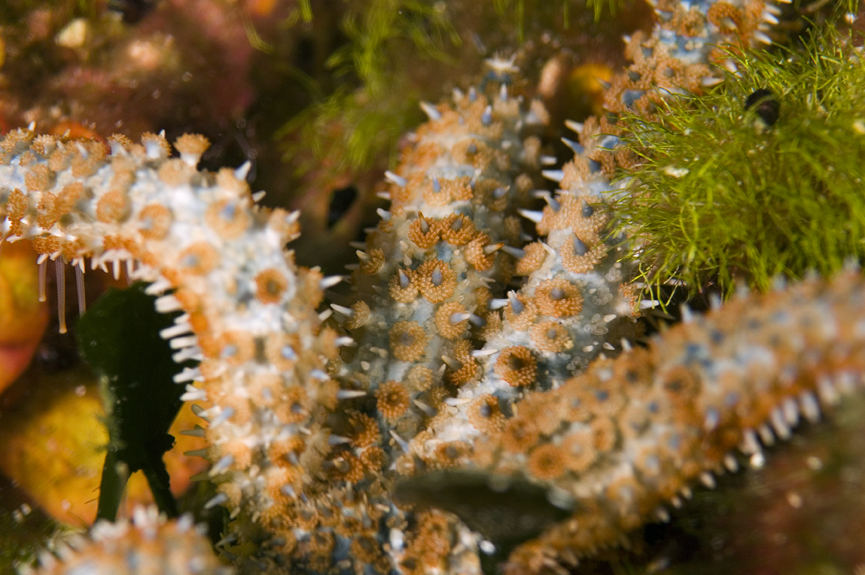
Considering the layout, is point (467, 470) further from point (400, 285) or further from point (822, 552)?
point (822, 552)

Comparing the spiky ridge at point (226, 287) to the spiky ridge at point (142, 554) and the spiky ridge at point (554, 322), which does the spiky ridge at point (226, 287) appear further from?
the spiky ridge at point (554, 322)

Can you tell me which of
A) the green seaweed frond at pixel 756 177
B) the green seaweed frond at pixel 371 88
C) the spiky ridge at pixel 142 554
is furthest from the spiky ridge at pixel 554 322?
the green seaweed frond at pixel 371 88

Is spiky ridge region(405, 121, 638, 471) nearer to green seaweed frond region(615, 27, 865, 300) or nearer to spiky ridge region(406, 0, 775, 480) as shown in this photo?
spiky ridge region(406, 0, 775, 480)

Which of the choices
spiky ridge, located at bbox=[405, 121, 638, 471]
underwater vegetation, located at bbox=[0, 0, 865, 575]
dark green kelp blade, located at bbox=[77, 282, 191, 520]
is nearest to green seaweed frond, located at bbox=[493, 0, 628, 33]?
underwater vegetation, located at bbox=[0, 0, 865, 575]

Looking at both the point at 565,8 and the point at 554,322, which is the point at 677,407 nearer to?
the point at 554,322

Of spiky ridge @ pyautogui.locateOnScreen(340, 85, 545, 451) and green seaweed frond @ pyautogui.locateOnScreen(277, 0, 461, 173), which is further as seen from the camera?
green seaweed frond @ pyautogui.locateOnScreen(277, 0, 461, 173)

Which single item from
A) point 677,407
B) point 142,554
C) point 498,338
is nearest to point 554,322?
point 498,338
